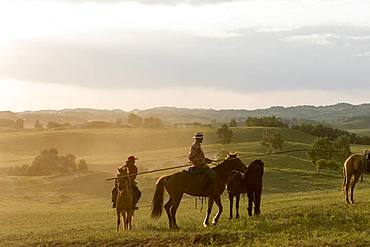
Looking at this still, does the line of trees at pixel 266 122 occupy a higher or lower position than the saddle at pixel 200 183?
higher

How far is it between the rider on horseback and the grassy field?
64.6 inches

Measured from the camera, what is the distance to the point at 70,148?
395 feet

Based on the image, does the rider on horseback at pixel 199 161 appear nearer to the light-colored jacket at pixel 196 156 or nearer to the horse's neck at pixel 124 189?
the light-colored jacket at pixel 196 156

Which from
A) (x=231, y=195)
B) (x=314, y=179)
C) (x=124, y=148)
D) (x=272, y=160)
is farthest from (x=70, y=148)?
(x=231, y=195)

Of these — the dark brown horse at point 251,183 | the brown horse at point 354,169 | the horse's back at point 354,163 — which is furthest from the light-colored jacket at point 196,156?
the horse's back at point 354,163

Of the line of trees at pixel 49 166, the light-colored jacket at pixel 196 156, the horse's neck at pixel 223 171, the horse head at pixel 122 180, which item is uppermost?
the light-colored jacket at pixel 196 156

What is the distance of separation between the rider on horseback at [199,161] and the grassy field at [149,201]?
1.64 metres

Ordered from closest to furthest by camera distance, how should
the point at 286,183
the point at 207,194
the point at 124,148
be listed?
the point at 207,194, the point at 286,183, the point at 124,148

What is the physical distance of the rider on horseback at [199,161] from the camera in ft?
65.6

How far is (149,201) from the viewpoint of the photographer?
160ft

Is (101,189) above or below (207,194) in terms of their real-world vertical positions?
below

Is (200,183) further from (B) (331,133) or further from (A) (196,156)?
(B) (331,133)

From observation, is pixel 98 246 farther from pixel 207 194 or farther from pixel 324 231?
pixel 324 231

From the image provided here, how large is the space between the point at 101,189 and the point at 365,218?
43056mm
